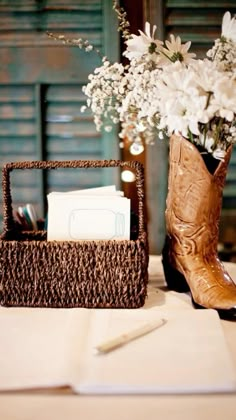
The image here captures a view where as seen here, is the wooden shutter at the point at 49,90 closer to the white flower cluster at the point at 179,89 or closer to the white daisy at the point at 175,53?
the white flower cluster at the point at 179,89

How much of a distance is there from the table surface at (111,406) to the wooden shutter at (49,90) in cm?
76

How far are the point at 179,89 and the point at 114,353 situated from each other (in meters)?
0.46

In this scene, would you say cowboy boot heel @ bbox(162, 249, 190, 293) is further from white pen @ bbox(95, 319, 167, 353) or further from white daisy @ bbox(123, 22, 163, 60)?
white daisy @ bbox(123, 22, 163, 60)

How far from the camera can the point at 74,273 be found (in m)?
1.02

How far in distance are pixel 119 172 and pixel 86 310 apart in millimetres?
522

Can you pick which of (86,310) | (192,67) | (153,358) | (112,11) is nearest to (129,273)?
(86,310)

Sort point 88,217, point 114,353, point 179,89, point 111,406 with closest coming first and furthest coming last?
point 111,406 → point 114,353 → point 179,89 → point 88,217

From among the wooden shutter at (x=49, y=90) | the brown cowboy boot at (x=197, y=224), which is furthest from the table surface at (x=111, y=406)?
the wooden shutter at (x=49, y=90)

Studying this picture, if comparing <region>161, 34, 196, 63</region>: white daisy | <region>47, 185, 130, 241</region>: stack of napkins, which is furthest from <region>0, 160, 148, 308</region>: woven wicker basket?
<region>161, 34, 196, 63</region>: white daisy

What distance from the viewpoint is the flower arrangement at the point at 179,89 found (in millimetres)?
918

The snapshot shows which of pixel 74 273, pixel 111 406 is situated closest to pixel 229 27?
pixel 74 273

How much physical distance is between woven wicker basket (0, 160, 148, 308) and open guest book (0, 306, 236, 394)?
0.14 feet

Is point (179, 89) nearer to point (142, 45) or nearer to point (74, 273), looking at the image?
point (142, 45)

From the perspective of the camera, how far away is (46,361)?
80 centimetres
